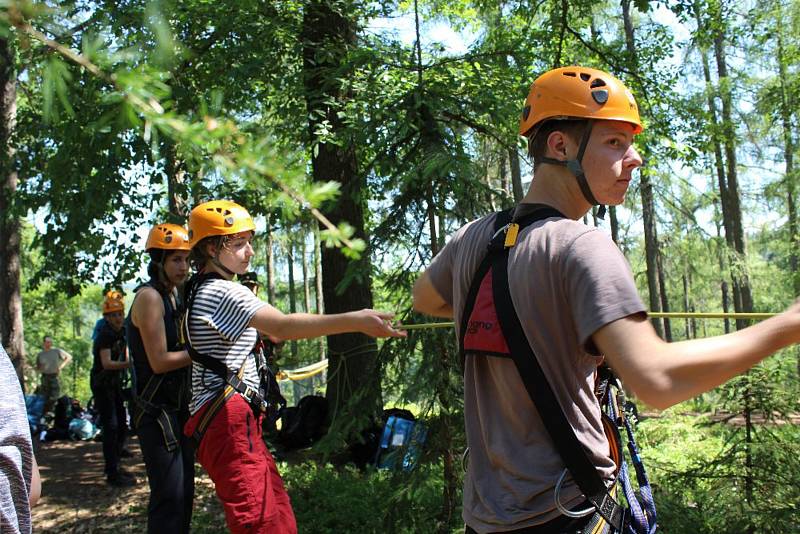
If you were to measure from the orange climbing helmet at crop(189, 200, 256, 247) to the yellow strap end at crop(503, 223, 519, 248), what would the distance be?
2.27 m

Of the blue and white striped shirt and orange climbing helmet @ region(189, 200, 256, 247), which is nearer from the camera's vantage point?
the blue and white striped shirt

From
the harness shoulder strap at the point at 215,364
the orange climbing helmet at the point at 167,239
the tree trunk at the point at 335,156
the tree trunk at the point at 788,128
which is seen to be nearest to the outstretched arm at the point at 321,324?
the harness shoulder strap at the point at 215,364

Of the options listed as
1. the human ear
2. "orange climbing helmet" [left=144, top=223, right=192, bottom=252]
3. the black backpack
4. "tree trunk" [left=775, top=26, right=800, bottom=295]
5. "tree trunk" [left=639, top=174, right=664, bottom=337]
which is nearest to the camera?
the human ear

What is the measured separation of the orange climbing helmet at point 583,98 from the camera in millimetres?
2150

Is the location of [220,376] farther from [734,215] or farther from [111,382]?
[734,215]

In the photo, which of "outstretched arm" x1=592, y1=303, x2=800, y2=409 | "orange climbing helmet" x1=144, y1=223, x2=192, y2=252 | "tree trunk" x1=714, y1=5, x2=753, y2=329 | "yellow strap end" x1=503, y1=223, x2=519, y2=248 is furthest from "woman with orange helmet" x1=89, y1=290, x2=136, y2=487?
"tree trunk" x1=714, y1=5, x2=753, y2=329

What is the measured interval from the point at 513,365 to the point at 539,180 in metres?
0.58

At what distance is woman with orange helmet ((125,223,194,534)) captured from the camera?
4.35m

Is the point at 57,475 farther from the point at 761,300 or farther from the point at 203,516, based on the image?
the point at 761,300

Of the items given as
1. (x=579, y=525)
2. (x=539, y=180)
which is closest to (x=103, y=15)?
(x=539, y=180)

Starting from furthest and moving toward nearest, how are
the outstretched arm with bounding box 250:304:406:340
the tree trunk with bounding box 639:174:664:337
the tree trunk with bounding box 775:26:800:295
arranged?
1. the tree trunk with bounding box 639:174:664:337
2. the tree trunk with bounding box 775:26:800:295
3. the outstretched arm with bounding box 250:304:406:340

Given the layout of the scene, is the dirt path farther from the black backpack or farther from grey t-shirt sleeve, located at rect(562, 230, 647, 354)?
grey t-shirt sleeve, located at rect(562, 230, 647, 354)

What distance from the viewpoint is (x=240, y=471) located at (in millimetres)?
3809

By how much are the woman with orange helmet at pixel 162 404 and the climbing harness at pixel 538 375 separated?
2.76m
